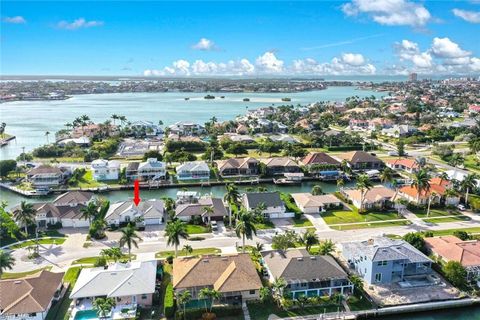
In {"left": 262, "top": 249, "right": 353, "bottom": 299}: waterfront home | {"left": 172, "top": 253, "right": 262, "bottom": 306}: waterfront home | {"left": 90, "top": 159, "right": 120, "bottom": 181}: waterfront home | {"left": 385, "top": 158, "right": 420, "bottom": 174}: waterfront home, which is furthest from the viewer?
{"left": 385, "top": 158, "right": 420, "bottom": 174}: waterfront home

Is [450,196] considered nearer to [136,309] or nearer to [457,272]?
[457,272]

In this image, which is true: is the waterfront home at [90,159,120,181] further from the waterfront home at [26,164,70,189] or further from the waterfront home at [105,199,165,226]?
the waterfront home at [105,199,165,226]

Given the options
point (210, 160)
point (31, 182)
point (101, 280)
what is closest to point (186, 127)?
point (210, 160)

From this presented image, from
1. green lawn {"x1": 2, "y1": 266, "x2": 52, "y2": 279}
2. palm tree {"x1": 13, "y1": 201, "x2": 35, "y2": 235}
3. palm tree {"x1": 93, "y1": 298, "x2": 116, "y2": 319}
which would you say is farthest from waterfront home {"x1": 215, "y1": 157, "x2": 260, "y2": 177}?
palm tree {"x1": 93, "y1": 298, "x2": 116, "y2": 319}

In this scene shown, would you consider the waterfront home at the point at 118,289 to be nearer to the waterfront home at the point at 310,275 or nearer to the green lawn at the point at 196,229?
the waterfront home at the point at 310,275

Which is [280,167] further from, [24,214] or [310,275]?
[24,214]

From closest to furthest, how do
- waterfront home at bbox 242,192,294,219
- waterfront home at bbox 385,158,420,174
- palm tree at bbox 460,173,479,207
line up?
waterfront home at bbox 242,192,294,219 → palm tree at bbox 460,173,479,207 → waterfront home at bbox 385,158,420,174

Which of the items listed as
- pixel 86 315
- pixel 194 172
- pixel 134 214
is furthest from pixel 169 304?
pixel 194 172
